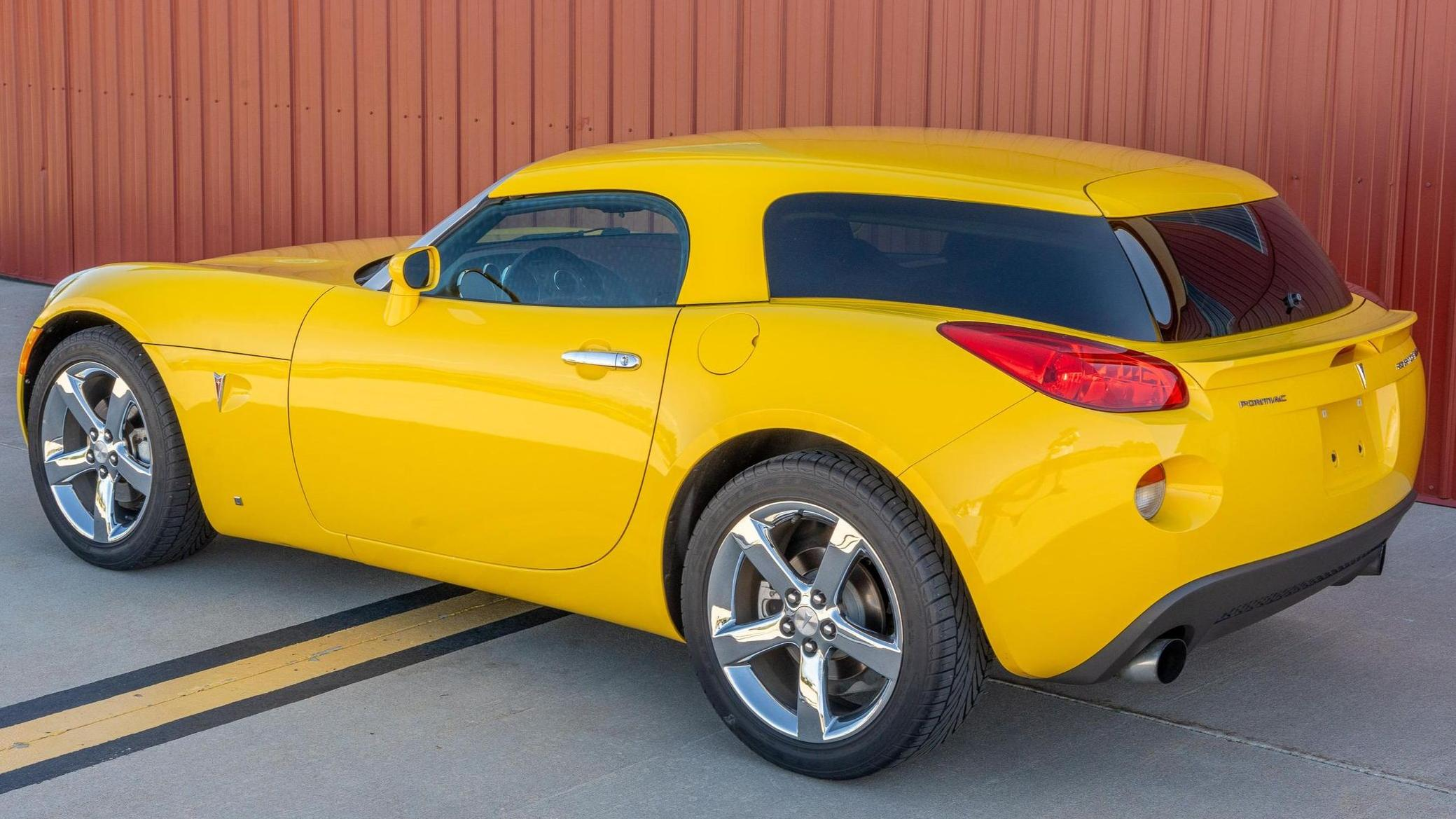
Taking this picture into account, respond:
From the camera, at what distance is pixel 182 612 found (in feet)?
16.1

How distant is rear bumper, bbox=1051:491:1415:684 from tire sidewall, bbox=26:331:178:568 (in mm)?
2907

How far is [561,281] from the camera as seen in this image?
14.4 feet

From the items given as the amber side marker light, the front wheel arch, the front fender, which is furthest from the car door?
the amber side marker light

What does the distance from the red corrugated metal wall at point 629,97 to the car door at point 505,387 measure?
293 centimetres

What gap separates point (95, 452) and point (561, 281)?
6.07 ft

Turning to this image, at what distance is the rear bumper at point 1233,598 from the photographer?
339 cm

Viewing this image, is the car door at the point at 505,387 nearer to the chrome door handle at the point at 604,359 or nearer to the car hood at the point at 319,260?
the chrome door handle at the point at 604,359

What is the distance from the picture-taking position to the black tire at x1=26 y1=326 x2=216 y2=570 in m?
4.96

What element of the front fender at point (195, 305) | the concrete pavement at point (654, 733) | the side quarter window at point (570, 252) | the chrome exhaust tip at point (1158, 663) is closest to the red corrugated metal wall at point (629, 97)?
the concrete pavement at point (654, 733)

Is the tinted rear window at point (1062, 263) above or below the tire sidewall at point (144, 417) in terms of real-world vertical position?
above

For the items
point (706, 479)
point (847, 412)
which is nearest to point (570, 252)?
point (706, 479)

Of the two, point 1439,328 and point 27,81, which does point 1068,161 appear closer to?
point 1439,328

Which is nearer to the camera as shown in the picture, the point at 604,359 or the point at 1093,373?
the point at 1093,373

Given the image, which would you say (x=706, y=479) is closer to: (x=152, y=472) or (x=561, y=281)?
(x=561, y=281)
